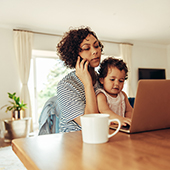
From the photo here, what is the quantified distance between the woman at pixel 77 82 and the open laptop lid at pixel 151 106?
431 millimetres

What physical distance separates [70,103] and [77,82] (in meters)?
0.22

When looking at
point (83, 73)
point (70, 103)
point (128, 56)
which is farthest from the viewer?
point (128, 56)

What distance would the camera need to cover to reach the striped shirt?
3.64 feet

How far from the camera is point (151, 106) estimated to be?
70cm

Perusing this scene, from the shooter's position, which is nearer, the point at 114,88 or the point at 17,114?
the point at 114,88

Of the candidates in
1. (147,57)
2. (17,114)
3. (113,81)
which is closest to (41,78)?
(17,114)

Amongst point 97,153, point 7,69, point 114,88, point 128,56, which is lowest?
point 97,153

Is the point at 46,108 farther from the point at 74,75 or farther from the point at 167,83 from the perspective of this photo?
the point at 167,83

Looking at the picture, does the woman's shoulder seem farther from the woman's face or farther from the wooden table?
the wooden table

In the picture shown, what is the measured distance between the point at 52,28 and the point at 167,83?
460cm

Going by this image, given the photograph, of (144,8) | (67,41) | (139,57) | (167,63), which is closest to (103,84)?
(67,41)

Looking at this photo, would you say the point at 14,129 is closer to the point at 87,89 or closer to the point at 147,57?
the point at 87,89

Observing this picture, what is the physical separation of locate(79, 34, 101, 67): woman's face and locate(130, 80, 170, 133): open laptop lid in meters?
0.71

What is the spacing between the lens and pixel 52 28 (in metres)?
4.96
